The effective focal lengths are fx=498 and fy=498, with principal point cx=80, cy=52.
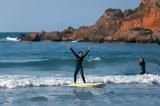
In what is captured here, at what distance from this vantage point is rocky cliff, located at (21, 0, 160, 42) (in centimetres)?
10750

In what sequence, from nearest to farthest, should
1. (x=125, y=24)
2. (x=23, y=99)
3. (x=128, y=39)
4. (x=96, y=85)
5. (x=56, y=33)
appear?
(x=23, y=99) < (x=96, y=85) < (x=128, y=39) < (x=125, y=24) < (x=56, y=33)

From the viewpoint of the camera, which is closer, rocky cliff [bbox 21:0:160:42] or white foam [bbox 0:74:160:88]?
white foam [bbox 0:74:160:88]

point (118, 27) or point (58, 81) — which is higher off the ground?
point (118, 27)

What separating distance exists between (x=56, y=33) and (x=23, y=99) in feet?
345

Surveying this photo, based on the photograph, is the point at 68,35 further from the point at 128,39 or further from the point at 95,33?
the point at 128,39

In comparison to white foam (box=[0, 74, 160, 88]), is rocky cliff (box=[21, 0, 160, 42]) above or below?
above

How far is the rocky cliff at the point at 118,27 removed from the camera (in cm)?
10750

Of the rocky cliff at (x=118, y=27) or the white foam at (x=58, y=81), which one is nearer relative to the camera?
the white foam at (x=58, y=81)

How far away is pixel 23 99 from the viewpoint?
18547mm

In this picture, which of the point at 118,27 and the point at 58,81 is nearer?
the point at 58,81

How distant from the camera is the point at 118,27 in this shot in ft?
380

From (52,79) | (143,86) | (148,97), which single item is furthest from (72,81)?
(148,97)

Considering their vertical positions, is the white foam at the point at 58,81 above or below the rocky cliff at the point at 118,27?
below

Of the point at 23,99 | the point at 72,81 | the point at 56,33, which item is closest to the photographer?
the point at 23,99
